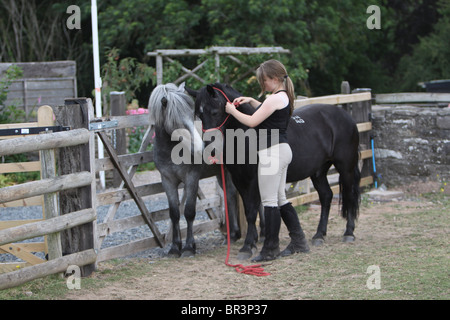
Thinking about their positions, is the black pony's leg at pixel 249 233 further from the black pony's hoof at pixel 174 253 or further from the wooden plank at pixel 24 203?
the wooden plank at pixel 24 203

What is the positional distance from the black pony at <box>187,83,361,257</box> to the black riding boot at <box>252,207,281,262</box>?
9.6 inches

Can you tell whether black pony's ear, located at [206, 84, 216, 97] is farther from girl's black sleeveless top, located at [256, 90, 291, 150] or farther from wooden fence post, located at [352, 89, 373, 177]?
wooden fence post, located at [352, 89, 373, 177]

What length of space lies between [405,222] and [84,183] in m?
4.28

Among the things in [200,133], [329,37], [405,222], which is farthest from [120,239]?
[329,37]

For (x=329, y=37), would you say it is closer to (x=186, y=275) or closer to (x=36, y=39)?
(x=36, y=39)

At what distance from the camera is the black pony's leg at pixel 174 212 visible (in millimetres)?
6191

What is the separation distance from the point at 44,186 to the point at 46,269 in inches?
26.3

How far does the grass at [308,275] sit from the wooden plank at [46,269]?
0.09 meters

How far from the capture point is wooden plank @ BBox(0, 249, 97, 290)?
464 cm

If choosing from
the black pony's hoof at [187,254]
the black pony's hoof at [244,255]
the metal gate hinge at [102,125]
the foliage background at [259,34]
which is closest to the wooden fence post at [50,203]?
the metal gate hinge at [102,125]

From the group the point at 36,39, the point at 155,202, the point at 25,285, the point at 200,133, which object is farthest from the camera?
the point at 36,39

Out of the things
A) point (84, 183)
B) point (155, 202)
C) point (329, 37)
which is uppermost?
point (329, 37)

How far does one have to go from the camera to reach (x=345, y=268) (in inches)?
218

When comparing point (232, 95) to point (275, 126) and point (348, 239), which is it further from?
point (348, 239)
